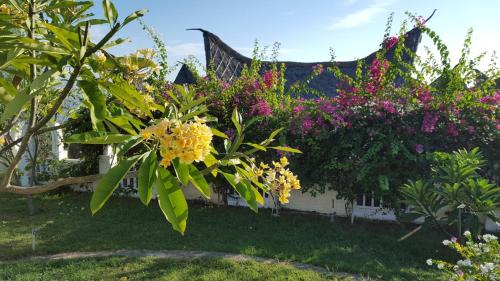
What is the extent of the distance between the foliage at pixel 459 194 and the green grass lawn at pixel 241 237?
60 centimetres

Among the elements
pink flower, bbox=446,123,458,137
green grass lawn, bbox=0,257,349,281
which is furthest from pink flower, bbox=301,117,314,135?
green grass lawn, bbox=0,257,349,281

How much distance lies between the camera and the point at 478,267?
2699 millimetres

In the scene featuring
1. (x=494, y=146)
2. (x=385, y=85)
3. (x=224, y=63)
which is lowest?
(x=494, y=146)

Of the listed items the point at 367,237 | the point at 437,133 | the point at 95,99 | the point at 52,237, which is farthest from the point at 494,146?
the point at 52,237

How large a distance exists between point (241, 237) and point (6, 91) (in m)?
4.04

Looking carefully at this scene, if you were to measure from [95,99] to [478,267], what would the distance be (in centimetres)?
276

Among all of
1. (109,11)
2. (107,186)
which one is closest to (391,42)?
(109,11)

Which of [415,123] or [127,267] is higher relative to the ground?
[415,123]

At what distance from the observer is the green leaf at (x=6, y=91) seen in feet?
4.10

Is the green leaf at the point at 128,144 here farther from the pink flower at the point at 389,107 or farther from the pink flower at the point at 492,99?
the pink flower at the point at 492,99

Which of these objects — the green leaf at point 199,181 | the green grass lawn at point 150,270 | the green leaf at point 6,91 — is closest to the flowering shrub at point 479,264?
the green grass lawn at point 150,270

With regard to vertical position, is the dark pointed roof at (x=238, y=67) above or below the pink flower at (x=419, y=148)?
above

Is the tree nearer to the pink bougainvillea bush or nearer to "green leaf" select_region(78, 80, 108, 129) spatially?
"green leaf" select_region(78, 80, 108, 129)

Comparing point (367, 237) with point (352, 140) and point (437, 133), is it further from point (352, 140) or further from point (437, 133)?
point (437, 133)
